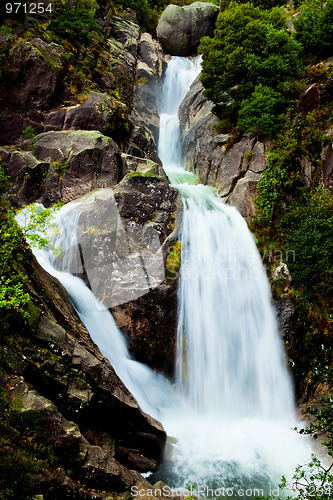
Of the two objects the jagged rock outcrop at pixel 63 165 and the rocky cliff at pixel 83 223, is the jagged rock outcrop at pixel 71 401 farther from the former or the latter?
the jagged rock outcrop at pixel 63 165

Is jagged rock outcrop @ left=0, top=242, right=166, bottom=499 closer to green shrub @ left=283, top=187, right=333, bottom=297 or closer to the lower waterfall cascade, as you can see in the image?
the lower waterfall cascade

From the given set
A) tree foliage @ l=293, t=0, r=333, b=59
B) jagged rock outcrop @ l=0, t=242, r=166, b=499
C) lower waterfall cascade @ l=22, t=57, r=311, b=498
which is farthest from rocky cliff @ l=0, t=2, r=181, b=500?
tree foliage @ l=293, t=0, r=333, b=59

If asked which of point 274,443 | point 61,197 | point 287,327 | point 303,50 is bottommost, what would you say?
point 274,443

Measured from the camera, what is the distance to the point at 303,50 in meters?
15.0

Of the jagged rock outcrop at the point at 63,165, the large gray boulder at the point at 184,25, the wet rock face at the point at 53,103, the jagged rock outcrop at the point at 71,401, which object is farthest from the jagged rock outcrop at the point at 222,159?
the jagged rock outcrop at the point at 71,401

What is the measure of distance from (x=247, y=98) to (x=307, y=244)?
25.0 feet

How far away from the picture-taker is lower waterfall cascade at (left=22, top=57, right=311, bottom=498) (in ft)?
24.2

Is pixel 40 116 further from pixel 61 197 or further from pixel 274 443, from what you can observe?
pixel 274 443

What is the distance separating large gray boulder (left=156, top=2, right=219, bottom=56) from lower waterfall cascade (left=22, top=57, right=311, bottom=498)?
18.4m

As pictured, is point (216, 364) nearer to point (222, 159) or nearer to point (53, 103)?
point (222, 159)

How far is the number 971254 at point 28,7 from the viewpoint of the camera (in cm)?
1427

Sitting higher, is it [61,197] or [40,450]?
[61,197]

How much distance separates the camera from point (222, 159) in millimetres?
15359

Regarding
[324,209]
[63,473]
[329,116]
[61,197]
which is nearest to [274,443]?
[63,473]
